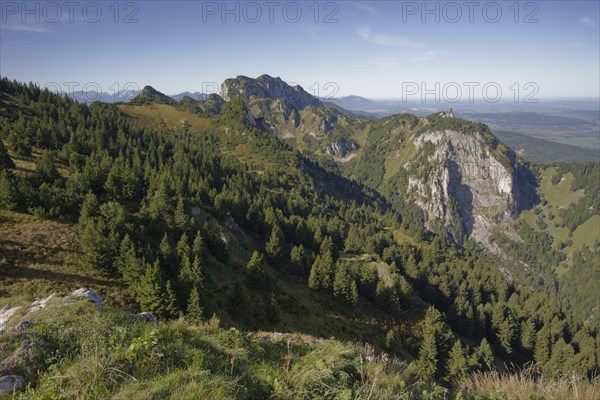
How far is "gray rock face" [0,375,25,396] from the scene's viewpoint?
6.12 meters

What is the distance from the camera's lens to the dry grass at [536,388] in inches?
282

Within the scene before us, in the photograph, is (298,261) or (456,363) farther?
(298,261)

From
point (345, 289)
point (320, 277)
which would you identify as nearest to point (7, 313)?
point (320, 277)

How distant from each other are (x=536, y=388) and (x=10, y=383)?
1219 cm

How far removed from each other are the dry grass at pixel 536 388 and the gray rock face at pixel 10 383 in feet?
36.3

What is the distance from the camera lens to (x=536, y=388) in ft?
26.1

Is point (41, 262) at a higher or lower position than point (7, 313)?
lower

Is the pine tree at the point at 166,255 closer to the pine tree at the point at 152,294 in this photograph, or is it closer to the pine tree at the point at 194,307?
the pine tree at the point at 152,294

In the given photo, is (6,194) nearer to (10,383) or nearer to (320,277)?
(10,383)

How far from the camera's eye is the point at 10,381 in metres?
6.32

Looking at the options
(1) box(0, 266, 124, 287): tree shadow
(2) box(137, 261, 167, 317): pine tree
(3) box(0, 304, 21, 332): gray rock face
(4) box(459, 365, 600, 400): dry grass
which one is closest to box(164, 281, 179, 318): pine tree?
(2) box(137, 261, 167, 317): pine tree

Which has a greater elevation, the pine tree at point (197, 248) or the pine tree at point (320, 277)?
the pine tree at point (197, 248)

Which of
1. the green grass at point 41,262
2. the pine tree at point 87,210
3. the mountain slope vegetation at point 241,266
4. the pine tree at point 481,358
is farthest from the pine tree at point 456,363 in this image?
the pine tree at point 87,210

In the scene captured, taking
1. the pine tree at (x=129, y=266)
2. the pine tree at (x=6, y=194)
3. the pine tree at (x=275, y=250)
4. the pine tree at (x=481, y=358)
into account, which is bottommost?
the pine tree at (x=481, y=358)
